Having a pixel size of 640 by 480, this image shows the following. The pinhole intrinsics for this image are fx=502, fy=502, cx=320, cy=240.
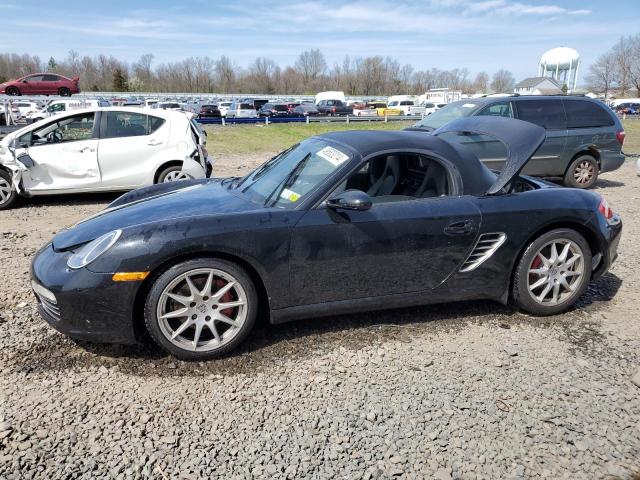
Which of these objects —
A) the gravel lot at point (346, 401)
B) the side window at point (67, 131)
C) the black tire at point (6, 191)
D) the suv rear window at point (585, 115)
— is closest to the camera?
the gravel lot at point (346, 401)

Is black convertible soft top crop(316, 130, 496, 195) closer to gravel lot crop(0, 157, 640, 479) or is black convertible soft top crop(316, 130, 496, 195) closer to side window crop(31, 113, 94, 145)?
gravel lot crop(0, 157, 640, 479)

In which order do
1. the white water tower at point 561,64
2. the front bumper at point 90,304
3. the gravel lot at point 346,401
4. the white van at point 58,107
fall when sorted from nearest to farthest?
the gravel lot at point 346,401 → the front bumper at point 90,304 → the white van at point 58,107 → the white water tower at point 561,64

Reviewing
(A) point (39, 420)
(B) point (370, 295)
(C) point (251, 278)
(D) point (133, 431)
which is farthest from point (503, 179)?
(A) point (39, 420)

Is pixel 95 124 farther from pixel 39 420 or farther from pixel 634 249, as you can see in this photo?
pixel 634 249

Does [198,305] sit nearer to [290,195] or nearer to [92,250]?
A: [92,250]

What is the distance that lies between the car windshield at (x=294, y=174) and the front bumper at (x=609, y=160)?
24.4 feet

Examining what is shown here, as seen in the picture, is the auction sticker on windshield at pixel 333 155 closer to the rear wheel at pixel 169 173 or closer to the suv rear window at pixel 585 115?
the rear wheel at pixel 169 173

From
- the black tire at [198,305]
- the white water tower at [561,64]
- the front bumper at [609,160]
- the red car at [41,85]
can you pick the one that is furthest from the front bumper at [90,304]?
the white water tower at [561,64]

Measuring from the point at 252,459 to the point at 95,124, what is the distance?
272 inches

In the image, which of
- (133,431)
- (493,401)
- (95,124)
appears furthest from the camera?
(95,124)

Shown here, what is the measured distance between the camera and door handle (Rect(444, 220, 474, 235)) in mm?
3617

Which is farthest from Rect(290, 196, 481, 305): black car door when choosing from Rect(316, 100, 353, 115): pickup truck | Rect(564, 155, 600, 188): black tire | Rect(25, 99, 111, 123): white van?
Rect(316, 100, 353, 115): pickup truck

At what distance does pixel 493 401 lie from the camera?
2.95 m

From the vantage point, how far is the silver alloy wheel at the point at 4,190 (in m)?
7.55
